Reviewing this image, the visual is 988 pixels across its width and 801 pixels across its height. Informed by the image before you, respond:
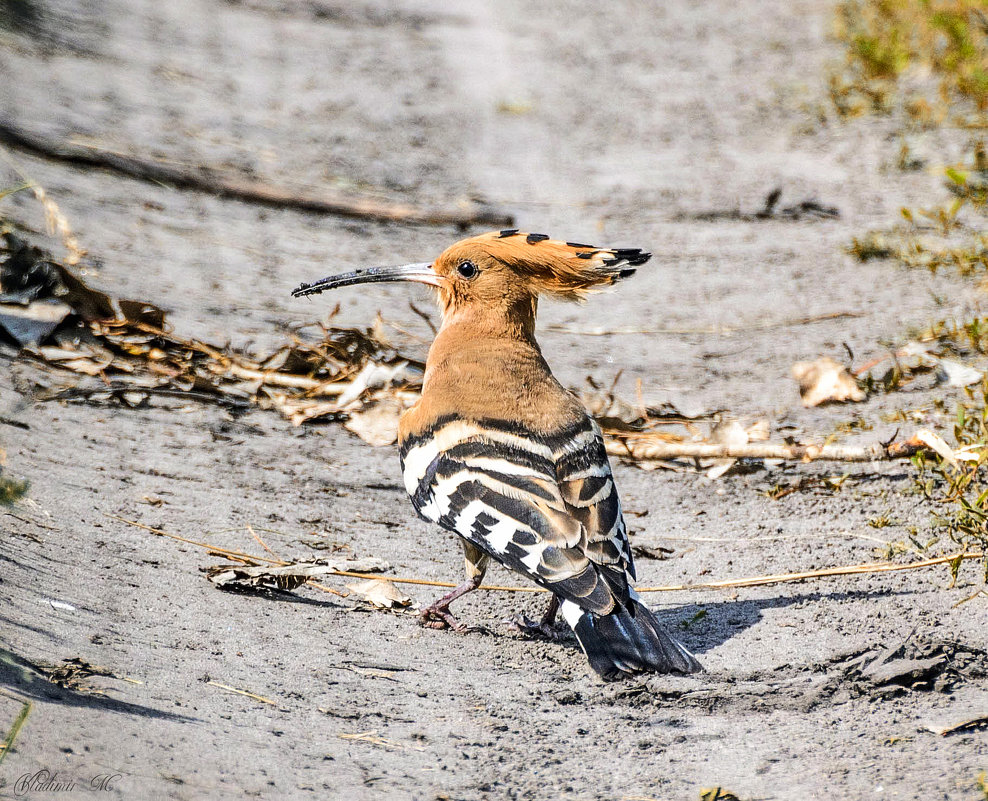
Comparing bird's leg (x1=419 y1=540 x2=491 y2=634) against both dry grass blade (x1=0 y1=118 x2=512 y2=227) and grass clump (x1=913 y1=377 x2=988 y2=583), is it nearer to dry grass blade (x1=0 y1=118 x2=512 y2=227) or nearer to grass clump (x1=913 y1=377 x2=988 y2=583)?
grass clump (x1=913 y1=377 x2=988 y2=583)

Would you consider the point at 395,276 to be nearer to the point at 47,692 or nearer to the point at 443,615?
the point at 443,615

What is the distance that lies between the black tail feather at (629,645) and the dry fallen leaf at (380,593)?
617mm

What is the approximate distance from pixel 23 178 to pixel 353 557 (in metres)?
3.39

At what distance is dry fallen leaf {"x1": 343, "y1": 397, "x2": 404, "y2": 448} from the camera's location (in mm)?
3902

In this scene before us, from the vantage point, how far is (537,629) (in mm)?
2803

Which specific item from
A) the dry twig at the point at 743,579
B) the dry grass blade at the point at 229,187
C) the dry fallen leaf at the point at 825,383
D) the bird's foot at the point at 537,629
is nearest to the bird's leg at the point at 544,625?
the bird's foot at the point at 537,629

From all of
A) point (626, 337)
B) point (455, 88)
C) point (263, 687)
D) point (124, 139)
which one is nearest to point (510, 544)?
point (263, 687)

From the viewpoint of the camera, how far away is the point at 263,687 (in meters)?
2.29

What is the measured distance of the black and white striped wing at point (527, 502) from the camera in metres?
2.50

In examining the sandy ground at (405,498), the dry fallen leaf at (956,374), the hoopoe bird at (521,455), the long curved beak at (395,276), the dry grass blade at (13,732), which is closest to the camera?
the dry grass blade at (13,732)

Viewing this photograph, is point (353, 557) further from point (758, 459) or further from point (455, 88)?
point (455, 88)

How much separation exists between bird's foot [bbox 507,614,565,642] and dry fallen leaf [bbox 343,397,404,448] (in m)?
1.23

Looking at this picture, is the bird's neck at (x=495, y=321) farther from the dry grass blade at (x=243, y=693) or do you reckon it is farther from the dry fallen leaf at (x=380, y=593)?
the dry grass blade at (x=243, y=693)

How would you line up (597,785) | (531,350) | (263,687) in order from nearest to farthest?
(597,785) → (263,687) → (531,350)
